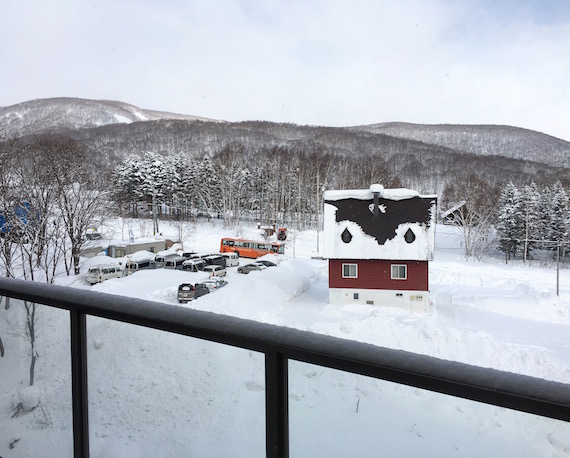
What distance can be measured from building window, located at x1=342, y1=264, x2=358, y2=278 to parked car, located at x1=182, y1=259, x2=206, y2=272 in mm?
8300

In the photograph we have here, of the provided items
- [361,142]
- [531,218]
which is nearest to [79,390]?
[531,218]

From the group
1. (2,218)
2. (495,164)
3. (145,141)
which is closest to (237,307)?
(2,218)

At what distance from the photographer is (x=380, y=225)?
1515 centimetres

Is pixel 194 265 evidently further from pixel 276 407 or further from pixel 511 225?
pixel 511 225

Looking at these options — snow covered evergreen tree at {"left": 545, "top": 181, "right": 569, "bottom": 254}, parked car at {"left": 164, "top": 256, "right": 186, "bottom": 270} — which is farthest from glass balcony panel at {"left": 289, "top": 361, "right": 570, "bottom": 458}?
snow covered evergreen tree at {"left": 545, "top": 181, "right": 569, "bottom": 254}

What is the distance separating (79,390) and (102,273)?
18.1 meters

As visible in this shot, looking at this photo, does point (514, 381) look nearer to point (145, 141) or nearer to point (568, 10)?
point (568, 10)

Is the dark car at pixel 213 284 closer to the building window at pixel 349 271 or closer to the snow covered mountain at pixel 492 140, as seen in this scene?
the building window at pixel 349 271

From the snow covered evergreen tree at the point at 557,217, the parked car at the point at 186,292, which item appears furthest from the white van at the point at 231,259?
the snow covered evergreen tree at the point at 557,217

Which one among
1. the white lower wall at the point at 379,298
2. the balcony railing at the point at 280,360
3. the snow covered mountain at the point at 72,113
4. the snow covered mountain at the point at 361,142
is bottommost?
the white lower wall at the point at 379,298

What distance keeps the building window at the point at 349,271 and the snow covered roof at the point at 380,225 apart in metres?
0.37

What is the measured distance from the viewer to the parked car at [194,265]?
20.4 m

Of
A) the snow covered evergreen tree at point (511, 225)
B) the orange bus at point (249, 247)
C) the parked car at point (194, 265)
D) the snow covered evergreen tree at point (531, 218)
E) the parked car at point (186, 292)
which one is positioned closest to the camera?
the parked car at point (186, 292)

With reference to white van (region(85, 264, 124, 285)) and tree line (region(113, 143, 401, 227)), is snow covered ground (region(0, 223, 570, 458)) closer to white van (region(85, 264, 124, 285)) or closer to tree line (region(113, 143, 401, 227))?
white van (region(85, 264, 124, 285))
